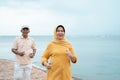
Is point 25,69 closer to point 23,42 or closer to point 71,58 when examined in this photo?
point 23,42

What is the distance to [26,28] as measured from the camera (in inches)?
282

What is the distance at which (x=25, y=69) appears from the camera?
23.6 ft

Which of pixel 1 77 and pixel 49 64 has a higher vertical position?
pixel 49 64

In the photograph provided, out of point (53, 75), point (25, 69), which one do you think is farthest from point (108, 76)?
point (53, 75)

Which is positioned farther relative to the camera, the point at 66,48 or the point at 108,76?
the point at 108,76

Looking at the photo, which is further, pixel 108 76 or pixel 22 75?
pixel 108 76

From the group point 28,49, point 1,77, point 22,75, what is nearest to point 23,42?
point 28,49

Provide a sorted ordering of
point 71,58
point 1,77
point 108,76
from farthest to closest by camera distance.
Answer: point 108,76, point 1,77, point 71,58

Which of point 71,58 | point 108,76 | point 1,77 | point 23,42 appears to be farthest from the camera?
point 108,76

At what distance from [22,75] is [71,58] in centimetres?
225

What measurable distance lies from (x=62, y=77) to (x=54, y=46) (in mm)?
574

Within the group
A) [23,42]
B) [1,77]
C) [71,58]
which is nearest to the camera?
[71,58]

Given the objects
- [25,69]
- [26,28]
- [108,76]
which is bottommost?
[108,76]

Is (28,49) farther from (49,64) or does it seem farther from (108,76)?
(108,76)
